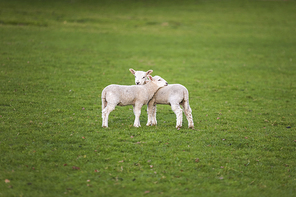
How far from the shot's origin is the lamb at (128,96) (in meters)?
12.9

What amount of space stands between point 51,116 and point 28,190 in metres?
6.37

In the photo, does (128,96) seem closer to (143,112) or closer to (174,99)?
(174,99)

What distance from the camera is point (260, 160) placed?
11.2 meters

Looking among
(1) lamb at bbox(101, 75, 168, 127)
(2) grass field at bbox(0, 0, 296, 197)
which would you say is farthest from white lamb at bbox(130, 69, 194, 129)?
(2) grass field at bbox(0, 0, 296, 197)

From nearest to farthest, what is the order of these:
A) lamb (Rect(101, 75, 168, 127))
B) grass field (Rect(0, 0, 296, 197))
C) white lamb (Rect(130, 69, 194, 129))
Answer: grass field (Rect(0, 0, 296, 197)) → lamb (Rect(101, 75, 168, 127)) → white lamb (Rect(130, 69, 194, 129))

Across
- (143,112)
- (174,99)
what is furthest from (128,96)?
(143,112)

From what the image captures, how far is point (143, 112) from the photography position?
677 inches

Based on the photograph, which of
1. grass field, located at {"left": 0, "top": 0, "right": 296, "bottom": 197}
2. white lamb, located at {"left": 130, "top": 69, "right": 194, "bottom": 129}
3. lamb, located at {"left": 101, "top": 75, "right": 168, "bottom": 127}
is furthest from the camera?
white lamb, located at {"left": 130, "top": 69, "right": 194, "bottom": 129}

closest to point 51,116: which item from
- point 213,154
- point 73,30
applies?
point 213,154

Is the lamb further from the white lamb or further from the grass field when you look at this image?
the grass field

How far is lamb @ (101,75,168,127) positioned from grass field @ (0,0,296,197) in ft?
2.96

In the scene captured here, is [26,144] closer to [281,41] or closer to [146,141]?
[146,141]

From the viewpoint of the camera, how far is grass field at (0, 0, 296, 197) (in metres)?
9.67

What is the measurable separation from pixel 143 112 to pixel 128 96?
4.22 metres
